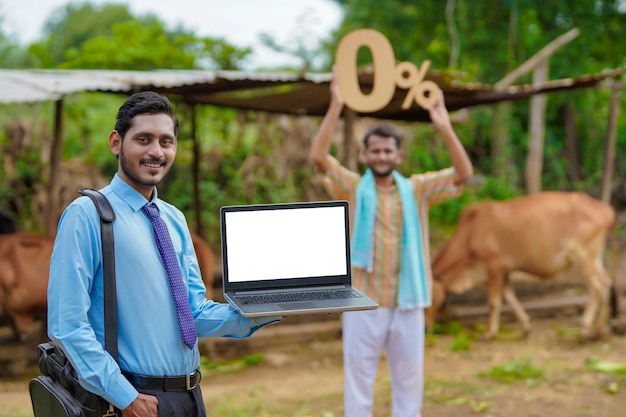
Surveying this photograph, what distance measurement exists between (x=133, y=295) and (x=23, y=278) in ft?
16.3

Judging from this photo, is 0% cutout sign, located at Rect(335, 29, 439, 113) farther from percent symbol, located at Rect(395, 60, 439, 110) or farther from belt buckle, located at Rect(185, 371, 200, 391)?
belt buckle, located at Rect(185, 371, 200, 391)

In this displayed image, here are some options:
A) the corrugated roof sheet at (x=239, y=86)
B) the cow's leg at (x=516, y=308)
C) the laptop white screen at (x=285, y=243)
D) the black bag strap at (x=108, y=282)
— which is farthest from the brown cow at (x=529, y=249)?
the black bag strap at (x=108, y=282)

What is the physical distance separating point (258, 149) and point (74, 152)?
12.1 feet

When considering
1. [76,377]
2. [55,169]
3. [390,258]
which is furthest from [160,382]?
[55,169]

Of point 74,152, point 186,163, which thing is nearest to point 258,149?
point 186,163

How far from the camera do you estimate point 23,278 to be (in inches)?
268

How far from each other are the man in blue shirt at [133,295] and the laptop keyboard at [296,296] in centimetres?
A: 7

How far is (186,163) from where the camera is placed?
12.1m

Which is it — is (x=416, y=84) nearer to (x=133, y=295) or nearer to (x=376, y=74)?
(x=376, y=74)

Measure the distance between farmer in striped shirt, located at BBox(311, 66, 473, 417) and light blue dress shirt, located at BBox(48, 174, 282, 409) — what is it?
1.90 metres

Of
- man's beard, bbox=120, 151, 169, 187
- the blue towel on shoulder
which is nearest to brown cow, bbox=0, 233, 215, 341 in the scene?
the blue towel on shoulder

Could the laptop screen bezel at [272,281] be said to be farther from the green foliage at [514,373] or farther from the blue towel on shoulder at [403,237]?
the green foliage at [514,373]

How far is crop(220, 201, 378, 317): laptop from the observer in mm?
2467

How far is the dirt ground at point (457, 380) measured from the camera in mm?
5734
